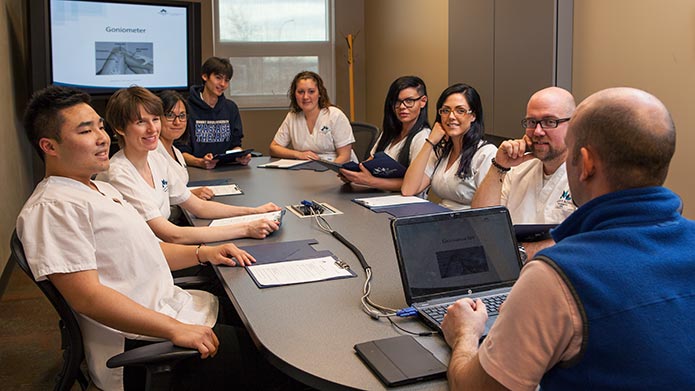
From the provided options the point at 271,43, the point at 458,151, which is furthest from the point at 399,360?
the point at 271,43

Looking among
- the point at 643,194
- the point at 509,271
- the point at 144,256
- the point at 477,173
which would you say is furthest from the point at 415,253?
the point at 477,173

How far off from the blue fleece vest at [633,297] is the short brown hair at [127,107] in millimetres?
1949

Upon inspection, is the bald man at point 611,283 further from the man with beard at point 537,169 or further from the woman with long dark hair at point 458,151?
the woman with long dark hair at point 458,151

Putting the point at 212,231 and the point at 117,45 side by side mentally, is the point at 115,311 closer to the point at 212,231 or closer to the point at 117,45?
the point at 212,231

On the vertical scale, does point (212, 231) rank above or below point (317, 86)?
below

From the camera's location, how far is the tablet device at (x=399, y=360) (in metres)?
1.28

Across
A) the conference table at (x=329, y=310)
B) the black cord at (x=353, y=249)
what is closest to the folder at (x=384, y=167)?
the conference table at (x=329, y=310)

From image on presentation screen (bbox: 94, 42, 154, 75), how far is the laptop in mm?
4890

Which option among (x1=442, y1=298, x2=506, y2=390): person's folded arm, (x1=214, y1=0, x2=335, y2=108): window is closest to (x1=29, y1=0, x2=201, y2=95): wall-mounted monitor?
(x1=214, y1=0, x2=335, y2=108): window

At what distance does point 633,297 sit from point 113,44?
565 centimetres

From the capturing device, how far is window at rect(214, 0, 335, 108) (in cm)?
722

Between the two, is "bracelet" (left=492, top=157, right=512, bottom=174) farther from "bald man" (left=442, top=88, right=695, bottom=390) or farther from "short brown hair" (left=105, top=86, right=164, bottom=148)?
"bald man" (left=442, top=88, right=695, bottom=390)

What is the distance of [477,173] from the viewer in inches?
119

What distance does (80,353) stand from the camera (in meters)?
1.78
